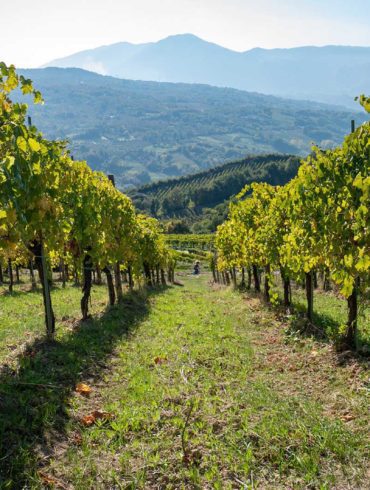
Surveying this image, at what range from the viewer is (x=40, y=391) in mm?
8523

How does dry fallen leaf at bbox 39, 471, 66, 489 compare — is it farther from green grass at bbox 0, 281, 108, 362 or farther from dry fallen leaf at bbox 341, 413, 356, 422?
green grass at bbox 0, 281, 108, 362

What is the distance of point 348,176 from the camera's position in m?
9.49

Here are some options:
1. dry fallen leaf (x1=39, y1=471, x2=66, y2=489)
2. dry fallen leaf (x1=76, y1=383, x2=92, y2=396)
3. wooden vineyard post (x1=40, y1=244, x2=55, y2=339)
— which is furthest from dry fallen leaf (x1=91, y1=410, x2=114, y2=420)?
wooden vineyard post (x1=40, y1=244, x2=55, y2=339)

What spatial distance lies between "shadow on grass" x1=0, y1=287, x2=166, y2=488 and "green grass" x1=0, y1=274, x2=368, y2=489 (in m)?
0.02

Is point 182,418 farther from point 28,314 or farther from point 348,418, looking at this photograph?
point 28,314

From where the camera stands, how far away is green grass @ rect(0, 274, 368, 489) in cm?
620

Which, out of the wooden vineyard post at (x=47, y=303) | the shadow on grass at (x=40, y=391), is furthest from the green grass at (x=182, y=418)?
the wooden vineyard post at (x=47, y=303)

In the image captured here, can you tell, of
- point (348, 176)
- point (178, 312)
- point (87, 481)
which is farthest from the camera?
point (178, 312)

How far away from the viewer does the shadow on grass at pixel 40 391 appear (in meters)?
6.28

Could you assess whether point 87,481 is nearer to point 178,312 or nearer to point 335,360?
point 335,360

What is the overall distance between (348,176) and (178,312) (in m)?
12.8

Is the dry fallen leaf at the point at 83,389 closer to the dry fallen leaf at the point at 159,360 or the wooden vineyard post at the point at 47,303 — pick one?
the dry fallen leaf at the point at 159,360

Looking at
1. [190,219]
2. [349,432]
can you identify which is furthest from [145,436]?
[190,219]

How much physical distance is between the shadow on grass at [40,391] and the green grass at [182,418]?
2 centimetres
